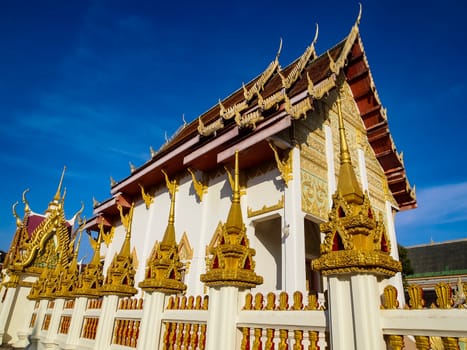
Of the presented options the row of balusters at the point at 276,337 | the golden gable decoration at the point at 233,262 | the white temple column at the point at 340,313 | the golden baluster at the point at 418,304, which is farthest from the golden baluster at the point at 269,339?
the golden baluster at the point at 418,304

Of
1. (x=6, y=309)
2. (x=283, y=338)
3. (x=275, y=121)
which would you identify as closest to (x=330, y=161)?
(x=275, y=121)

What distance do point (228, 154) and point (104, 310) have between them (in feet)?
13.2

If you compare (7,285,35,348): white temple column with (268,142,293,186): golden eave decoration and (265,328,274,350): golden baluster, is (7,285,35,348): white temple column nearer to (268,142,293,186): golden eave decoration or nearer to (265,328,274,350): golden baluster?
(268,142,293,186): golden eave decoration

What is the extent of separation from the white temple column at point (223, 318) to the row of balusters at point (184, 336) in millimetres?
202

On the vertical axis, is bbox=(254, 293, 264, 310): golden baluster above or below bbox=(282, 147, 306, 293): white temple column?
below

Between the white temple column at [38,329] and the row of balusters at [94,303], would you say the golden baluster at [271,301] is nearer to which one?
the row of balusters at [94,303]

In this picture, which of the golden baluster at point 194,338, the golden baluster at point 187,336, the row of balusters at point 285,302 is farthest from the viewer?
the golden baluster at point 187,336

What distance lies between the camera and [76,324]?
19.4 feet

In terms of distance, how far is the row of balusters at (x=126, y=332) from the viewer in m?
4.37

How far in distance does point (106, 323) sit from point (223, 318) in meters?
2.69

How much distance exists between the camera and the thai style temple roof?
7.23 meters

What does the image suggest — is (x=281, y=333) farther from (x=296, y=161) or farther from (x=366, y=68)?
(x=366, y=68)

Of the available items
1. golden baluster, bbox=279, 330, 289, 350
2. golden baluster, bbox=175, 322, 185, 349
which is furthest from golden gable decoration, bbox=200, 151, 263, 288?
golden baluster, bbox=175, 322, 185, 349

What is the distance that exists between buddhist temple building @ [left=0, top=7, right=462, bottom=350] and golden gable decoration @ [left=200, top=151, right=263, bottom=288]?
13 millimetres
